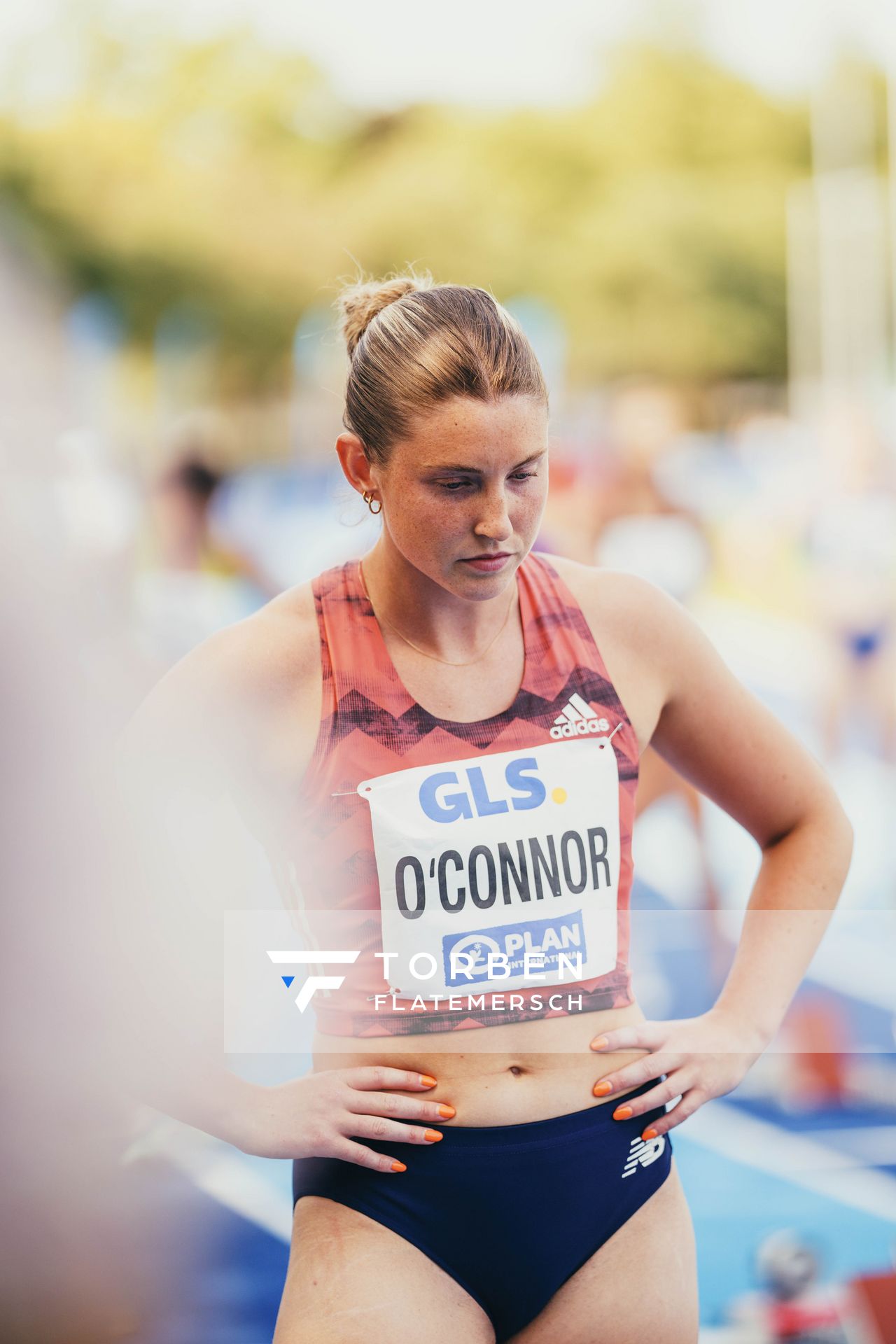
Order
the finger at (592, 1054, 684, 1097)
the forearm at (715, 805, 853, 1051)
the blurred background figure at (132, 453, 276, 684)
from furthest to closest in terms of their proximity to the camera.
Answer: the blurred background figure at (132, 453, 276, 684), the forearm at (715, 805, 853, 1051), the finger at (592, 1054, 684, 1097)

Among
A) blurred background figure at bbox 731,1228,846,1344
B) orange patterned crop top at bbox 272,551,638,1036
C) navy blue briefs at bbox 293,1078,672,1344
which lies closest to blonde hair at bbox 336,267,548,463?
orange patterned crop top at bbox 272,551,638,1036

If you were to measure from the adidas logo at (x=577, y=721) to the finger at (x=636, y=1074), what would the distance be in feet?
1.31

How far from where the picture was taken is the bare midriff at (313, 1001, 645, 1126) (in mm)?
1527

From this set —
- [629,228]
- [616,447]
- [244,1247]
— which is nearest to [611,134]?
[629,228]

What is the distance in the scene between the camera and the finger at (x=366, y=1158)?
59.1 inches

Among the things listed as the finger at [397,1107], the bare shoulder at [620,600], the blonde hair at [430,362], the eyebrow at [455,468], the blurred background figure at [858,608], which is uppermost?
the blurred background figure at [858,608]

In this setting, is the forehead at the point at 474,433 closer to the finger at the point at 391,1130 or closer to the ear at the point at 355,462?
the ear at the point at 355,462

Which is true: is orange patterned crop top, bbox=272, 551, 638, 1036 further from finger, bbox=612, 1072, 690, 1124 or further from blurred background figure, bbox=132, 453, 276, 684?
blurred background figure, bbox=132, 453, 276, 684

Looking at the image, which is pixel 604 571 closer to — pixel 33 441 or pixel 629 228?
pixel 33 441

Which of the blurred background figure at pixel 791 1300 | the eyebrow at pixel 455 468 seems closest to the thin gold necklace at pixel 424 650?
the eyebrow at pixel 455 468

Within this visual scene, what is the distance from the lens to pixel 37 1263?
2561 millimetres

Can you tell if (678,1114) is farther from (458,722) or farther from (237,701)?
(237,701)

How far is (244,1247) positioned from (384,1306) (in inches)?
85.0

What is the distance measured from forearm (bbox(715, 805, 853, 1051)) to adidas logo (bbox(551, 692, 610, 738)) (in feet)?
1.28
